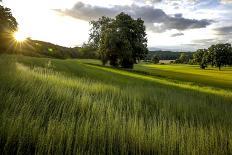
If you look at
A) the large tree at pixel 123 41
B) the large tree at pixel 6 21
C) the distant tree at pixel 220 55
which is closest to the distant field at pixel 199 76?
the large tree at pixel 123 41

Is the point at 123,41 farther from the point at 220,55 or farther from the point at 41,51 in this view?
the point at 220,55

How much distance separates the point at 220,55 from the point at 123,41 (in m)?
69.5

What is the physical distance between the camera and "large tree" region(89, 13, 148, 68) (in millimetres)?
53750

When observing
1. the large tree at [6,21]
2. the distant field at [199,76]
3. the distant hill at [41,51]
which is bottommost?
the distant field at [199,76]

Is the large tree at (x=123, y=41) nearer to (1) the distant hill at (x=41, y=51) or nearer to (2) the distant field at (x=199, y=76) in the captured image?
(2) the distant field at (x=199, y=76)

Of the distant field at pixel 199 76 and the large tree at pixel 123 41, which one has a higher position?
the large tree at pixel 123 41

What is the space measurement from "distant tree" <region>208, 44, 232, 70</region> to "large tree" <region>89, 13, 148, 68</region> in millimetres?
59564

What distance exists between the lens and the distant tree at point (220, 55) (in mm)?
107875

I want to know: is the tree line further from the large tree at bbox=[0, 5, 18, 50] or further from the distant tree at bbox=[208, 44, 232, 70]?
the large tree at bbox=[0, 5, 18, 50]

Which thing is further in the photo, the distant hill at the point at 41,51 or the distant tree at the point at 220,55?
the distant tree at the point at 220,55

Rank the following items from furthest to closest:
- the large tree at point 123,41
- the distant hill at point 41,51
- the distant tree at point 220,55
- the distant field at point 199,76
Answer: the distant tree at point 220,55, the distant hill at point 41,51, the large tree at point 123,41, the distant field at point 199,76

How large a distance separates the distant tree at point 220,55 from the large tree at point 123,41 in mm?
59564

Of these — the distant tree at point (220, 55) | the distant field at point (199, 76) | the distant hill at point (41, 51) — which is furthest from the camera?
the distant tree at point (220, 55)

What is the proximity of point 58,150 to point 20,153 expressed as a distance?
590 millimetres
